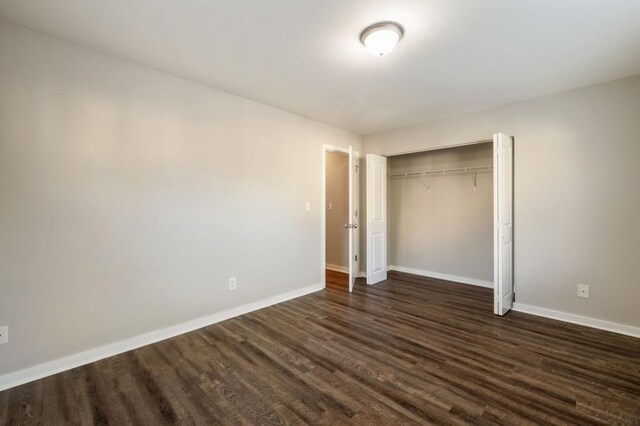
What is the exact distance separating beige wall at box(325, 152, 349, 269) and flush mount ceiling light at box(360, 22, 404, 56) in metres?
3.14

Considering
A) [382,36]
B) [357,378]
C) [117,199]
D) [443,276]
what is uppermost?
[382,36]

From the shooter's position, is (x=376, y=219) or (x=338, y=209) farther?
(x=338, y=209)

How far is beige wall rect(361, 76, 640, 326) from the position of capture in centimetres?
286

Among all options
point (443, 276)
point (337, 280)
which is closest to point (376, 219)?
point (337, 280)

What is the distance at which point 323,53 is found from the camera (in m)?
2.42

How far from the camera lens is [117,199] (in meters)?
2.50

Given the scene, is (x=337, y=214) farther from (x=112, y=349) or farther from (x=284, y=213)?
(x=112, y=349)

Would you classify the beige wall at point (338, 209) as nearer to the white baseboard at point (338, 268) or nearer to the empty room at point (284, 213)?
the white baseboard at point (338, 268)

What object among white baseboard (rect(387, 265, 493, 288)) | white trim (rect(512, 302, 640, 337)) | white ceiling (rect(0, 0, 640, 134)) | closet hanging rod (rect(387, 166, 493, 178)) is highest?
white ceiling (rect(0, 0, 640, 134))

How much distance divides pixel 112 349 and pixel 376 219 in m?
3.66

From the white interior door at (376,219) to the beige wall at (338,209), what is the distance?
71cm

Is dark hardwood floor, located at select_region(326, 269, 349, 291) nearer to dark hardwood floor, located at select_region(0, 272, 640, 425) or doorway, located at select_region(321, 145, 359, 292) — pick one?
doorway, located at select_region(321, 145, 359, 292)

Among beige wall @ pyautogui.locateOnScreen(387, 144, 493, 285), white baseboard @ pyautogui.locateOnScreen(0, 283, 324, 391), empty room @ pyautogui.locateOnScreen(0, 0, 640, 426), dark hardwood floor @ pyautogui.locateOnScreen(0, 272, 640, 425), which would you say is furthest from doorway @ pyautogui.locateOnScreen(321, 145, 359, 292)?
dark hardwood floor @ pyautogui.locateOnScreen(0, 272, 640, 425)

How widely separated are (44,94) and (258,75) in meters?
1.68
